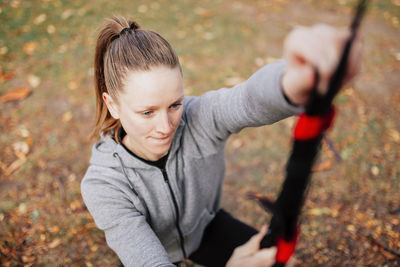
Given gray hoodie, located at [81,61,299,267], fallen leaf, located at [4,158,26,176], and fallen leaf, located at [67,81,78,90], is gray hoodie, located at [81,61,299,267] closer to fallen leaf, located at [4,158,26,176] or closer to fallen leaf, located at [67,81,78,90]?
fallen leaf, located at [4,158,26,176]

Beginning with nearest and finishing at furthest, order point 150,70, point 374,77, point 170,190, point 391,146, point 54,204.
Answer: point 150,70 < point 170,190 < point 54,204 < point 391,146 < point 374,77

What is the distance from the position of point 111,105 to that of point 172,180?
1.74 ft

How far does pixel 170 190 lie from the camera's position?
1651mm

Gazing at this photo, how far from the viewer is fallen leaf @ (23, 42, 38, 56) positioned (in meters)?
4.56

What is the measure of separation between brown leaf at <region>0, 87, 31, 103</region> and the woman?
2.79 m

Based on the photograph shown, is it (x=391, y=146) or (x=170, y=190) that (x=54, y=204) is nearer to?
(x=170, y=190)

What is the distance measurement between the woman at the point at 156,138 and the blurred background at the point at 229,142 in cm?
78

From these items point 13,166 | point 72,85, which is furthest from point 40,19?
point 13,166

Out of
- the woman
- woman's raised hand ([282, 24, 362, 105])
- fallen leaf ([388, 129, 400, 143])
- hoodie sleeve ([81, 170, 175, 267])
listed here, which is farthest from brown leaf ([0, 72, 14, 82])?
fallen leaf ([388, 129, 400, 143])

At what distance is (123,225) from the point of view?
142 cm

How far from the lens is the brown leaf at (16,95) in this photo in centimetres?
382

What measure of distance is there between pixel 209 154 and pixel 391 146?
2.69 m

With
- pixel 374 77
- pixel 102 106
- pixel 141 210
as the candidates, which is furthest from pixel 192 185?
pixel 374 77

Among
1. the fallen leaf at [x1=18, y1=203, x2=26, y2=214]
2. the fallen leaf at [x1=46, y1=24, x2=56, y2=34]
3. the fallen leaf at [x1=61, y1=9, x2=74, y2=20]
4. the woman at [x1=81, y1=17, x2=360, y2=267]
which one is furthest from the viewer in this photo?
the fallen leaf at [x1=61, y1=9, x2=74, y2=20]
